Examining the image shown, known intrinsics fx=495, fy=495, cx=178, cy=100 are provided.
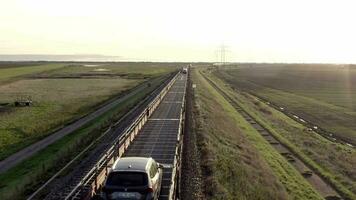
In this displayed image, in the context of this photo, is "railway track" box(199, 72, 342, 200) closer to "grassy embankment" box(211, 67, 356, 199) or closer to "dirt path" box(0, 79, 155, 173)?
"grassy embankment" box(211, 67, 356, 199)

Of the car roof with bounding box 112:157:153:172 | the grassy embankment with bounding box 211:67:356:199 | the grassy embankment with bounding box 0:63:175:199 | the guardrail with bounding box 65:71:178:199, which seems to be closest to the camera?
the car roof with bounding box 112:157:153:172

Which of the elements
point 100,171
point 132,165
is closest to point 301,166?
point 100,171

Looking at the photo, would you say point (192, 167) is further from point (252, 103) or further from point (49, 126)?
point (252, 103)

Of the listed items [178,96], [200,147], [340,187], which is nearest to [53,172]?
[200,147]

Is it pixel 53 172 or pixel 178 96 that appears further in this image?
pixel 178 96

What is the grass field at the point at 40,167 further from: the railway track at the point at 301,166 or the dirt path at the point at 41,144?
the railway track at the point at 301,166

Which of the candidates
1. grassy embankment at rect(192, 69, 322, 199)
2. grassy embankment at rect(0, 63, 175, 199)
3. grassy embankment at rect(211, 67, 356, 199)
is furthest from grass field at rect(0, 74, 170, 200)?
grassy embankment at rect(211, 67, 356, 199)

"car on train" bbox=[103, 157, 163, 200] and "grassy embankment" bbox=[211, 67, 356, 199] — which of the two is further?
"grassy embankment" bbox=[211, 67, 356, 199]

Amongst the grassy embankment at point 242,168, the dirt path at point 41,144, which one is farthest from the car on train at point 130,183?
the dirt path at point 41,144
